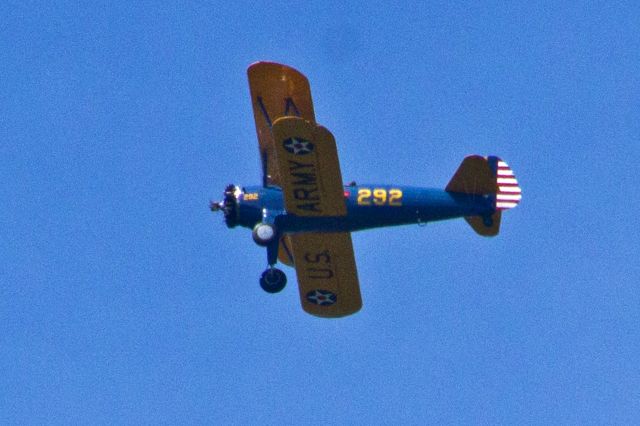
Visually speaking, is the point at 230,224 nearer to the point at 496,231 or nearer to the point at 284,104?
the point at 284,104

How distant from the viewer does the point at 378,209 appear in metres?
28.2

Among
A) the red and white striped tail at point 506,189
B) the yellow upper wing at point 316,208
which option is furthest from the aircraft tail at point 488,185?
the yellow upper wing at point 316,208

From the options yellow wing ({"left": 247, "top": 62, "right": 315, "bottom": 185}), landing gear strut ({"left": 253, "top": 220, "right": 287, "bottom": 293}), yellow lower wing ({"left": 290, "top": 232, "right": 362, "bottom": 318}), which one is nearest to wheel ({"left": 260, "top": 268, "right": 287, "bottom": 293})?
landing gear strut ({"left": 253, "top": 220, "right": 287, "bottom": 293})

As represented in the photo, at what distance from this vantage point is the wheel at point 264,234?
92.0ft

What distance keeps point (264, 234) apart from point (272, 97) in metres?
2.98

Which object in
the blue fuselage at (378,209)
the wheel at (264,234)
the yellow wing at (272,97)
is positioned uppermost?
the yellow wing at (272,97)

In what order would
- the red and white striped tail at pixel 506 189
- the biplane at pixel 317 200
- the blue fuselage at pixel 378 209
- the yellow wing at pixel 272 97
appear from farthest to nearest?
1. the yellow wing at pixel 272 97
2. the red and white striped tail at pixel 506 189
3. the blue fuselage at pixel 378 209
4. the biplane at pixel 317 200

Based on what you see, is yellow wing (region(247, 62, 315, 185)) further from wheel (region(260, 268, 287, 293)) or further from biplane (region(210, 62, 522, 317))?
wheel (region(260, 268, 287, 293))

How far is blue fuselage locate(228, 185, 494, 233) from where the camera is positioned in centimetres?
2819

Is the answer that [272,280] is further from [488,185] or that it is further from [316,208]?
[488,185]

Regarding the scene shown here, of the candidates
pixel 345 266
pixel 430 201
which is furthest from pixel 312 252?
pixel 430 201

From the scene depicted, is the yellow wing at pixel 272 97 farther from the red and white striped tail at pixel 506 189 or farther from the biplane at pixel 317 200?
the red and white striped tail at pixel 506 189

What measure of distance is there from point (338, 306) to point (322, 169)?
12.3ft

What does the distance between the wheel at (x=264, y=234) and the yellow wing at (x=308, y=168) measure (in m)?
0.49
